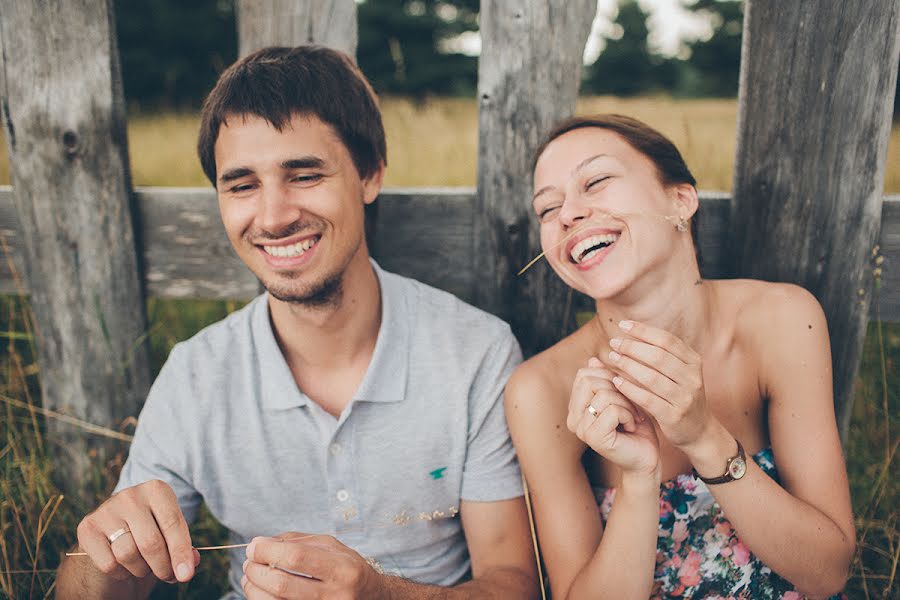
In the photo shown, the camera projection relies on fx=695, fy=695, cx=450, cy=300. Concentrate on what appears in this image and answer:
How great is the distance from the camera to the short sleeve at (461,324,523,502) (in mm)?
2012

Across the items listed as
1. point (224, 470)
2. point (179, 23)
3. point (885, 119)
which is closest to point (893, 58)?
point (885, 119)

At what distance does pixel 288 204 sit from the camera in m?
1.97

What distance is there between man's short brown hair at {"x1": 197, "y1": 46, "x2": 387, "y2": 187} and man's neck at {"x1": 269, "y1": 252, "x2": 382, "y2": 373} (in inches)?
13.8

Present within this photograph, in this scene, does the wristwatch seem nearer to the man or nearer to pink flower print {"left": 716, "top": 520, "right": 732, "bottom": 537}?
pink flower print {"left": 716, "top": 520, "right": 732, "bottom": 537}

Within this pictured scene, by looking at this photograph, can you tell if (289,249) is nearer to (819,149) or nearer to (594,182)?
(594,182)

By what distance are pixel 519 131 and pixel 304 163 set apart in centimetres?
67

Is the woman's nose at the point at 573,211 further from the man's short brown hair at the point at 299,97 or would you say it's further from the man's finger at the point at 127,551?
the man's finger at the point at 127,551

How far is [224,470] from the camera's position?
204 centimetres

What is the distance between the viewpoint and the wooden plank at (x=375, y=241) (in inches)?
91.4

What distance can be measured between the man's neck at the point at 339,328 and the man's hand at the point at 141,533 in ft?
1.98

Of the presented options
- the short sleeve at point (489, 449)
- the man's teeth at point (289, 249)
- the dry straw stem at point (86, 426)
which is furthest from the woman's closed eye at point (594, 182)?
the dry straw stem at point (86, 426)

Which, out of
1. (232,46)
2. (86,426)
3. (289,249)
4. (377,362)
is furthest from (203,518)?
(232,46)

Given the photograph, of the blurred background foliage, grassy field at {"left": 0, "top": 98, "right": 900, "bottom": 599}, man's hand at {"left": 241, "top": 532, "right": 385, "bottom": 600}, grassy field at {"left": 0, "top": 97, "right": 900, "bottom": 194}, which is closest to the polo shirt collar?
man's hand at {"left": 241, "top": 532, "right": 385, "bottom": 600}

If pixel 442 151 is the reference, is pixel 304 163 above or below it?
above
